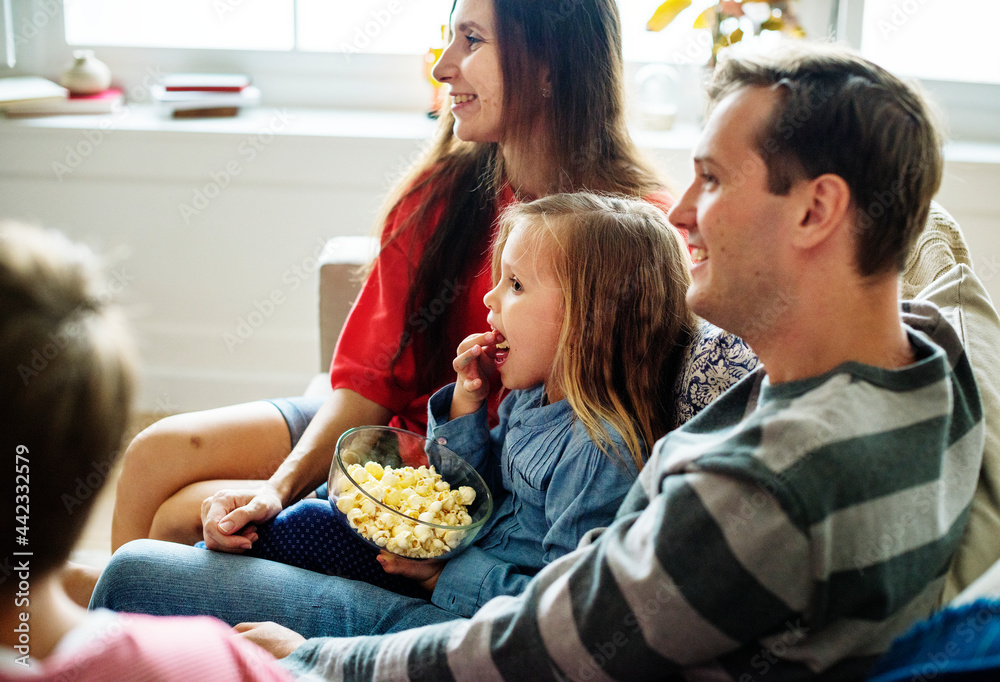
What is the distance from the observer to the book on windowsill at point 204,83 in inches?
103

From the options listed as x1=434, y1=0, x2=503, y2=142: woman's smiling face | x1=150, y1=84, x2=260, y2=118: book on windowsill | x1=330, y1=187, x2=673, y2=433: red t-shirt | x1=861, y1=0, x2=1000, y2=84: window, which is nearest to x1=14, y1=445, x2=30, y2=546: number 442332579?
x1=330, y1=187, x2=673, y2=433: red t-shirt

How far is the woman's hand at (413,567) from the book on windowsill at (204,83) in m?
1.87

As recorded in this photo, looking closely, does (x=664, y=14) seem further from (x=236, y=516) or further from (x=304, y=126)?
(x=236, y=516)

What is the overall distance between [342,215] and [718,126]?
1.89 meters

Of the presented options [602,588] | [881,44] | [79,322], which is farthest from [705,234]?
[881,44]

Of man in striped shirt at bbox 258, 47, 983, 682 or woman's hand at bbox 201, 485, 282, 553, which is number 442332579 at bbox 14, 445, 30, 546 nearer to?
man in striped shirt at bbox 258, 47, 983, 682

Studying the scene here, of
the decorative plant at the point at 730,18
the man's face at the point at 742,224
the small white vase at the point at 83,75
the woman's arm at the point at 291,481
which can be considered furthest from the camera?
the small white vase at the point at 83,75

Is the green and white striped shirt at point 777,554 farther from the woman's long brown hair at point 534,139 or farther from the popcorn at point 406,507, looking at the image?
the woman's long brown hair at point 534,139

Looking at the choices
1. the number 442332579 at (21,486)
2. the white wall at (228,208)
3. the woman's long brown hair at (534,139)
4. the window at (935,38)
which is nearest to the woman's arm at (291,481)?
the woman's long brown hair at (534,139)

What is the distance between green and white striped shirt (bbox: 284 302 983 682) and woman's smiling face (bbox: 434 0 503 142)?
0.88 meters

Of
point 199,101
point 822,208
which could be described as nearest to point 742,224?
point 822,208

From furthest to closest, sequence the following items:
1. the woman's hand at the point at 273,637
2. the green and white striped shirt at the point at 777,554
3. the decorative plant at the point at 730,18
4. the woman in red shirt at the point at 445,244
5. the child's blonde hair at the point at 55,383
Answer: the decorative plant at the point at 730,18
the woman in red shirt at the point at 445,244
the woman's hand at the point at 273,637
the green and white striped shirt at the point at 777,554
the child's blonde hair at the point at 55,383

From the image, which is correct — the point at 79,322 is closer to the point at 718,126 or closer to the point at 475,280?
the point at 718,126

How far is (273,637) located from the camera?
44.1 inches
